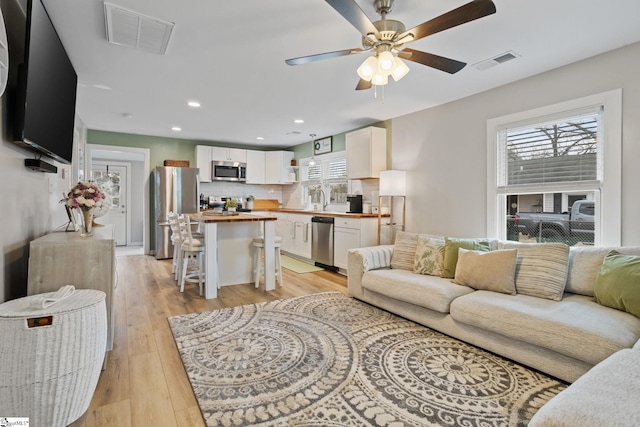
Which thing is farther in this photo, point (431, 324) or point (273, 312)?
point (273, 312)

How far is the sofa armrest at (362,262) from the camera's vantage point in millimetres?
3553

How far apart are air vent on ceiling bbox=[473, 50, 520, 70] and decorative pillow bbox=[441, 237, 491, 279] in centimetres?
167

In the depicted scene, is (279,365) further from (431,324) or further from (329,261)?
(329,261)

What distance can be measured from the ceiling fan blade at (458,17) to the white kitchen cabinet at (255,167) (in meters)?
5.65

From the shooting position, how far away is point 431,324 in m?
2.84

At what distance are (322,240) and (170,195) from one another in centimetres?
311

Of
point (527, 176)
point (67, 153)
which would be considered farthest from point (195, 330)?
point (527, 176)

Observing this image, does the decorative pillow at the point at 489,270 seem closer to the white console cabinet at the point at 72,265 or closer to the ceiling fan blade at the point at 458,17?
the ceiling fan blade at the point at 458,17

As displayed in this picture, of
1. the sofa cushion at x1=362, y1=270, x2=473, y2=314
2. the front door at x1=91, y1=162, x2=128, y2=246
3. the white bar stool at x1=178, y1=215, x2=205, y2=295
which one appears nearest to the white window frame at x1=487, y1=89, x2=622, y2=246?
the sofa cushion at x1=362, y1=270, x2=473, y2=314

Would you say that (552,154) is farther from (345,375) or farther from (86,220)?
(86,220)

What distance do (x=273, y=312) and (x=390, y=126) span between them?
10.9ft

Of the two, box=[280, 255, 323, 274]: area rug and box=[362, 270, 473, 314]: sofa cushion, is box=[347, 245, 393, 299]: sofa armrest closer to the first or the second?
box=[362, 270, 473, 314]: sofa cushion

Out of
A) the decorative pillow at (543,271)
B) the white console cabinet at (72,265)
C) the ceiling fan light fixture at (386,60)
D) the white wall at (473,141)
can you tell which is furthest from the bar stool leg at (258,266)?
the decorative pillow at (543,271)

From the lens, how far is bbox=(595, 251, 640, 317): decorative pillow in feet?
6.83
